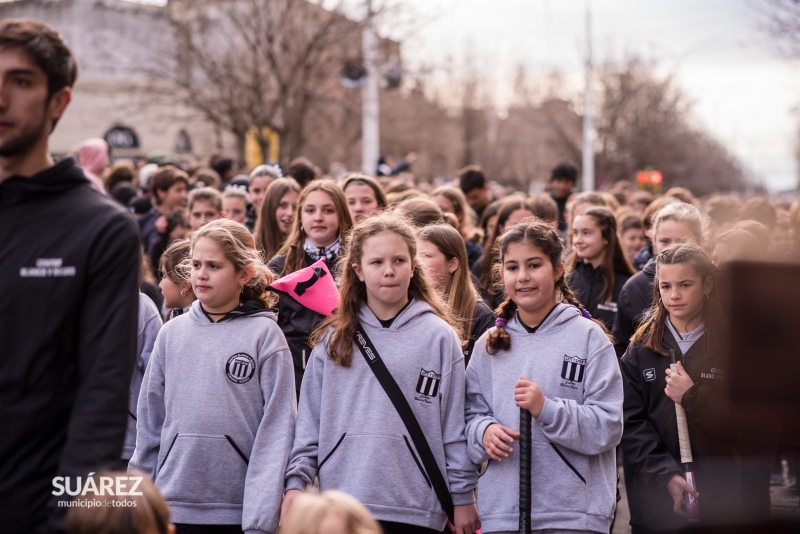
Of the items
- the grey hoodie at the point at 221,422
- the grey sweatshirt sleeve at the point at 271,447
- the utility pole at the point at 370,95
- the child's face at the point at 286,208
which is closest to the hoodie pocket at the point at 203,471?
the grey hoodie at the point at 221,422

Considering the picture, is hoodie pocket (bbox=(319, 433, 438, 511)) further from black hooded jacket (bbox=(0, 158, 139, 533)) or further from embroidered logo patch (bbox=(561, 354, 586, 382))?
black hooded jacket (bbox=(0, 158, 139, 533))

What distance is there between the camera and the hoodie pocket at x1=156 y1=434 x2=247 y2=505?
4562 mm

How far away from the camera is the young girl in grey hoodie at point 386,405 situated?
4.48 metres

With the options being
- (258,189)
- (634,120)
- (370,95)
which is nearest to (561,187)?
(258,189)

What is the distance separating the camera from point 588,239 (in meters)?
7.79

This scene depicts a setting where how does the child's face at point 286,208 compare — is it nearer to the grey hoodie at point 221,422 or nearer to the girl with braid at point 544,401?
the grey hoodie at point 221,422

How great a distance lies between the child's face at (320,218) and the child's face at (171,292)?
945mm

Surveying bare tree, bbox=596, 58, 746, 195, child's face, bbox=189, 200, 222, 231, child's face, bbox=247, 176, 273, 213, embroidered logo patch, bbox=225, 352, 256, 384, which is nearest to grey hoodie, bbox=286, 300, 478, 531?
embroidered logo patch, bbox=225, 352, 256, 384

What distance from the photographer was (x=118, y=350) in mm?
2947

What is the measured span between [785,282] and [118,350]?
1993mm

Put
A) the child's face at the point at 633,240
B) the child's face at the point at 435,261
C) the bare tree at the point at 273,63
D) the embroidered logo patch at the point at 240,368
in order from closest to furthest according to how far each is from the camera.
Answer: the embroidered logo patch at the point at 240,368
the child's face at the point at 435,261
the child's face at the point at 633,240
the bare tree at the point at 273,63

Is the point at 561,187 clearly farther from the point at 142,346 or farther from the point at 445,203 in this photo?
the point at 142,346

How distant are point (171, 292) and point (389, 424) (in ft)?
6.75

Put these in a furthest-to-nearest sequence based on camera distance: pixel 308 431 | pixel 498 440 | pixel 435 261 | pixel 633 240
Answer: pixel 633 240
pixel 435 261
pixel 308 431
pixel 498 440
